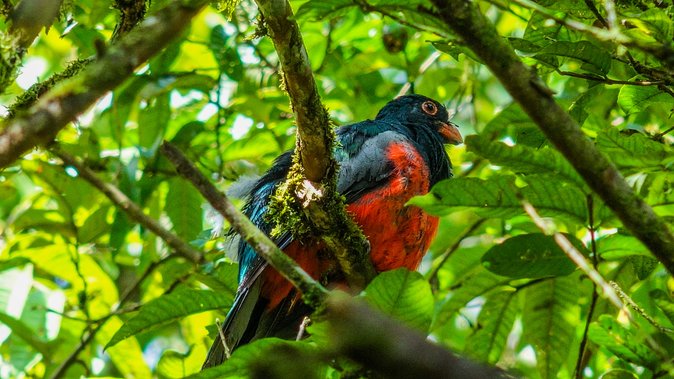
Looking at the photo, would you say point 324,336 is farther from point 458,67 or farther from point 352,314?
point 458,67

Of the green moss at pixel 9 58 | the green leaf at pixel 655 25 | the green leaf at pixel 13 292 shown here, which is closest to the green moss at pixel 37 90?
the green moss at pixel 9 58

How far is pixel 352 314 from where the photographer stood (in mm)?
1508

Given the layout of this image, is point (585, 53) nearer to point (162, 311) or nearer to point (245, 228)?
point (245, 228)

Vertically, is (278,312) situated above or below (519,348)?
above

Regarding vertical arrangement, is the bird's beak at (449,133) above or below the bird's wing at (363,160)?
above

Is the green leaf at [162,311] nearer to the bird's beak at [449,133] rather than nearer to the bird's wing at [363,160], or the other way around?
the bird's wing at [363,160]

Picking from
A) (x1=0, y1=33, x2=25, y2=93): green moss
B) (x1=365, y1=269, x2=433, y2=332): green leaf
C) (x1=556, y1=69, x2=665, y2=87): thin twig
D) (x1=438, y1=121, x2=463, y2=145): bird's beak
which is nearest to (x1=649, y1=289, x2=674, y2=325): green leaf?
(x1=556, y1=69, x2=665, y2=87): thin twig

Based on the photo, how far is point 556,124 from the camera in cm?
240

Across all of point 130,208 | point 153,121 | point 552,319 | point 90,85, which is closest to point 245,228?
point 90,85

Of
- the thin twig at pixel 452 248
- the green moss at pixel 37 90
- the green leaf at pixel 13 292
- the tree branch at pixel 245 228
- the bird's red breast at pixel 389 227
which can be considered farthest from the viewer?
the thin twig at pixel 452 248

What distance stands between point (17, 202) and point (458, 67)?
3684 millimetres

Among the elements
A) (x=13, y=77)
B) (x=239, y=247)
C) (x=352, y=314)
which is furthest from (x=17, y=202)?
(x=352, y=314)

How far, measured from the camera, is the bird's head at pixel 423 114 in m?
6.29

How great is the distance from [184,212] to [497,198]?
3.24 metres
